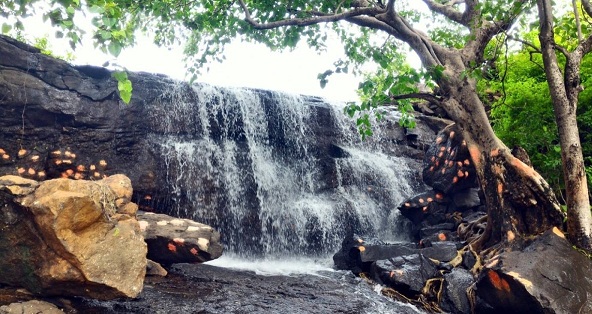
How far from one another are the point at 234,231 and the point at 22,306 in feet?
25.8

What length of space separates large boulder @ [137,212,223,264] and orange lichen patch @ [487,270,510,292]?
16.8ft

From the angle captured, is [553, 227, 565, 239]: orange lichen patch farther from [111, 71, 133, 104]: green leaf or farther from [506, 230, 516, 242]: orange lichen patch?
[111, 71, 133, 104]: green leaf

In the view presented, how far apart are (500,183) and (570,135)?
1.52 meters

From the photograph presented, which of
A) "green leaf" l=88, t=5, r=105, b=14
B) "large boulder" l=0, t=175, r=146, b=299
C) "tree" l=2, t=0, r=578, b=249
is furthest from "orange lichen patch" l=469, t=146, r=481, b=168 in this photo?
"green leaf" l=88, t=5, r=105, b=14

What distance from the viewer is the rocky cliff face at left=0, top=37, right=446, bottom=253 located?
11.7m

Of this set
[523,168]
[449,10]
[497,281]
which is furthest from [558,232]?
[449,10]

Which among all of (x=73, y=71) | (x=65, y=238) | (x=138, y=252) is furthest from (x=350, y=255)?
(x=73, y=71)

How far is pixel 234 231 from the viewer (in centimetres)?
1266

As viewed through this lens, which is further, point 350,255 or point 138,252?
point 350,255

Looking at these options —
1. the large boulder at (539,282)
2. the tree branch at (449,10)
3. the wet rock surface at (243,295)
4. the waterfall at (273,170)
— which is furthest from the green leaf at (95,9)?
the waterfall at (273,170)

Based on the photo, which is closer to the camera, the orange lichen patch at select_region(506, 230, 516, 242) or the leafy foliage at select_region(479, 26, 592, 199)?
the orange lichen patch at select_region(506, 230, 516, 242)

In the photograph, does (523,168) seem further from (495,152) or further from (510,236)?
(510,236)

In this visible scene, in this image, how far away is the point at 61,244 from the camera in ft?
17.0

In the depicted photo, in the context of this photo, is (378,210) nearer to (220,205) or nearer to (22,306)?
(220,205)
